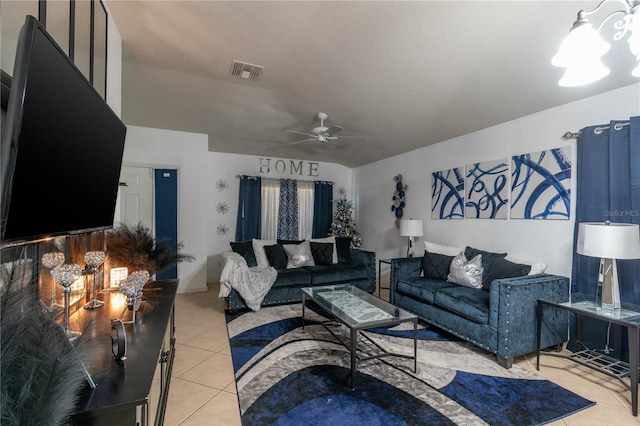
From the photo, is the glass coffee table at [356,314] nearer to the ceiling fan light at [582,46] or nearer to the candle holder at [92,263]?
the candle holder at [92,263]

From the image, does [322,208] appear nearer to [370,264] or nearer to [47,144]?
[370,264]

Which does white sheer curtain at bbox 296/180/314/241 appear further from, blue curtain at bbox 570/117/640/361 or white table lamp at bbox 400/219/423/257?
blue curtain at bbox 570/117/640/361

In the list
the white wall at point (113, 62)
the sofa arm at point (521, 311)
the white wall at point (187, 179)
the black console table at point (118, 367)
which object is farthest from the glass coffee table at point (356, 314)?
the white wall at point (113, 62)

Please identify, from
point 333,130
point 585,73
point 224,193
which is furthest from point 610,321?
point 224,193

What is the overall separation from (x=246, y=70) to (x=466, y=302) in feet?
10.1

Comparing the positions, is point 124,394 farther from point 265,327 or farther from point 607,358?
point 607,358

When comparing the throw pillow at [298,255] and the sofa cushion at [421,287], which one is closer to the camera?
the sofa cushion at [421,287]

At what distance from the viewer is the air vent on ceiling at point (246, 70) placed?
8.20 feet

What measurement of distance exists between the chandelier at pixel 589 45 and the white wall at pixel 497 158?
1876mm

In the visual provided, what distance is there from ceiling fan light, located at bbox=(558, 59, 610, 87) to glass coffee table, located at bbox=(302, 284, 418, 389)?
186 centimetres

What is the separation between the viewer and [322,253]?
4586 mm

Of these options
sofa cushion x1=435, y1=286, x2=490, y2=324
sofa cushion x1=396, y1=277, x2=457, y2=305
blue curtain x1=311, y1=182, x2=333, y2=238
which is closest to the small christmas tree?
blue curtain x1=311, y1=182, x2=333, y2=238

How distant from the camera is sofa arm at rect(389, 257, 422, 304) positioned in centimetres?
370

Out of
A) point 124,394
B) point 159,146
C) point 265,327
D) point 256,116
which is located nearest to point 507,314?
point 265,327
